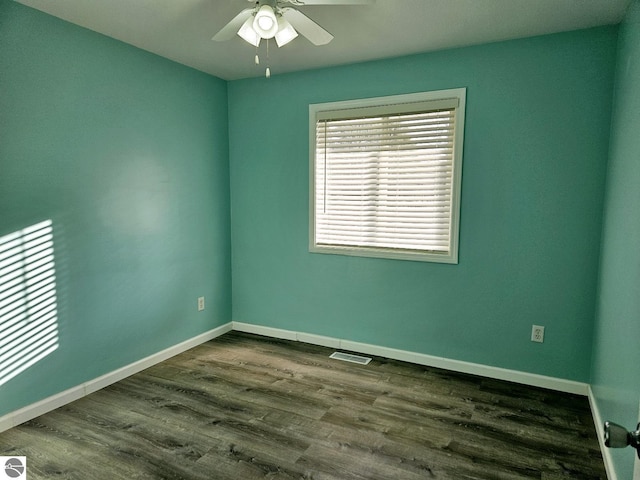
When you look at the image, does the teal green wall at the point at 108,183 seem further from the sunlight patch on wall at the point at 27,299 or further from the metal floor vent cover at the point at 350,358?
the metal floor vent cover at the point at 350,358

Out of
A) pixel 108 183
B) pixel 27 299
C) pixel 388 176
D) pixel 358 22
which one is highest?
pixel 358 22

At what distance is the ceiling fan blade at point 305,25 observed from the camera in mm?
1885

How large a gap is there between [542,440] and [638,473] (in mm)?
1473

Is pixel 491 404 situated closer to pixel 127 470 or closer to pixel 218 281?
pixel 127 470

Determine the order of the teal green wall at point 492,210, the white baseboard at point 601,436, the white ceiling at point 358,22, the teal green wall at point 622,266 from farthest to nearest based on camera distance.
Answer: the teal green wall at point 492,210 < the white ceiling at point 358,22 < the white baseboard at point 601,436 < the teal green wall at point 622,266

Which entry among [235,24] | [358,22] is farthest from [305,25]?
[358,22]

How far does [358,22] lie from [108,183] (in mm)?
1993

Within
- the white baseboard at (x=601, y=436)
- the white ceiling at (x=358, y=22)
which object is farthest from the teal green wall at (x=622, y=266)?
the white ceiling at (x=358, y=22)

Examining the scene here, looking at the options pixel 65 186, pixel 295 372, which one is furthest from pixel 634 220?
pixel 65 186

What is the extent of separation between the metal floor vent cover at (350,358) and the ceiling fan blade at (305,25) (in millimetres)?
2370

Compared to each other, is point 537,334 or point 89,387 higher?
point 537,334

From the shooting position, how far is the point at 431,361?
314cm

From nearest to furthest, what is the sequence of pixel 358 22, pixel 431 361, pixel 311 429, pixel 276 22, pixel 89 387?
pixel 276 22
pixel 311 429
pixel 358 22
pixel 89 387
pixel 431 361

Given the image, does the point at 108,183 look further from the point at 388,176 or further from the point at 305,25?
the point at 388,176
